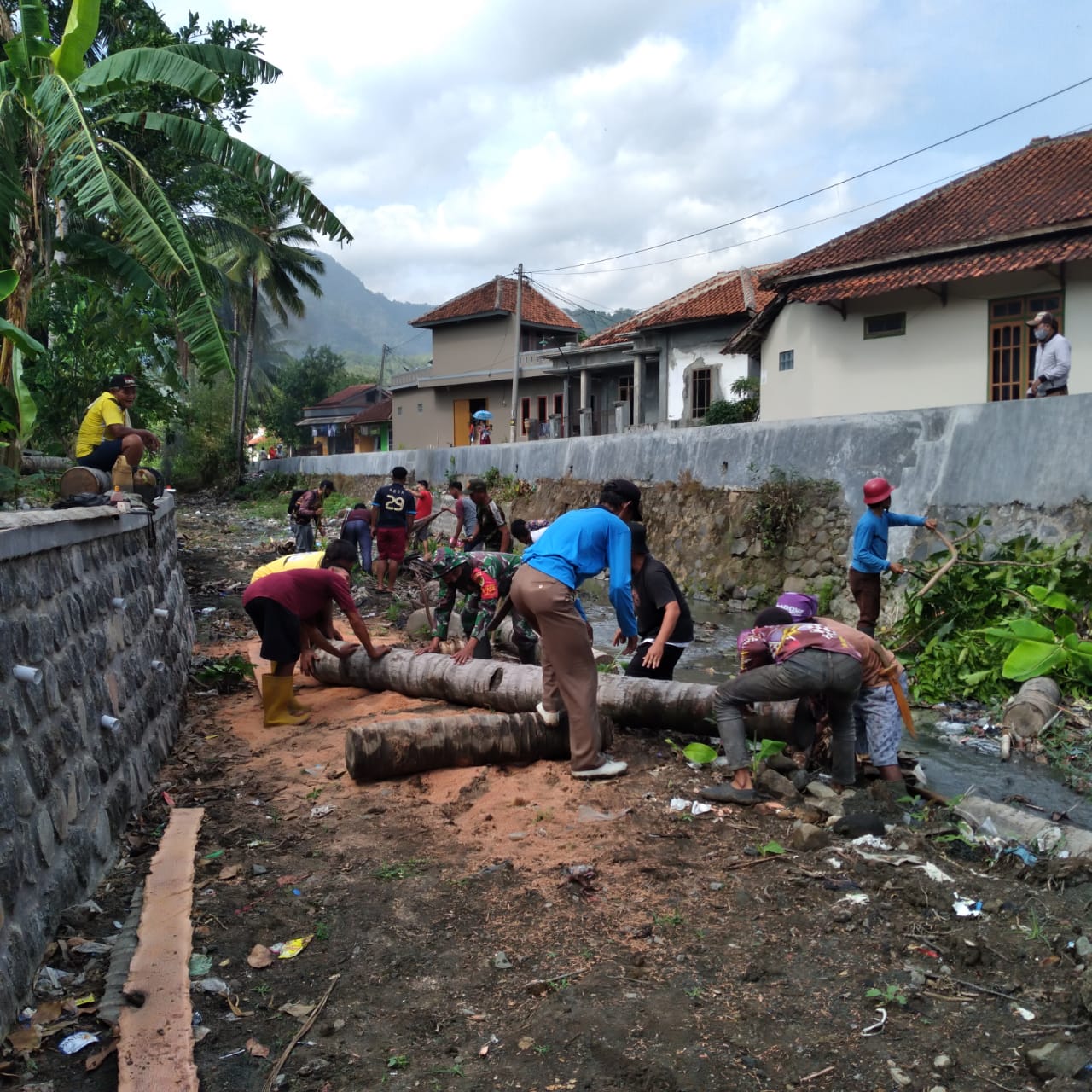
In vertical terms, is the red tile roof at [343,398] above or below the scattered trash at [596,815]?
above

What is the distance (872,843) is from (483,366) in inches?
1361

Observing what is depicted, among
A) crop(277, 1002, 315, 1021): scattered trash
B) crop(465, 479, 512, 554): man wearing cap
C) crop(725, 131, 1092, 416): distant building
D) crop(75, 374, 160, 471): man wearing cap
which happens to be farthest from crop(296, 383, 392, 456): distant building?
crop(277, 1002, 315, 1021): scattered trash

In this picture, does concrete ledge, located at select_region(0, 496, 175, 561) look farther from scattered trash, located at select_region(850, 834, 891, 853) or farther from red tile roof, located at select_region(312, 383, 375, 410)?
red tile roof, located at select_region(312, 383, 375, 410)

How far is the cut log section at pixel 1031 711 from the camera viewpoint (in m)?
6.91

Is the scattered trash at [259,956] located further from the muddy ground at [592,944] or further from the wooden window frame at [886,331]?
the wooden window frame at [886,331]

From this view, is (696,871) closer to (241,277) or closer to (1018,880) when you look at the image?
(1018,880)

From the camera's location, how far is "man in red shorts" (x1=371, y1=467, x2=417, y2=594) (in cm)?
1288

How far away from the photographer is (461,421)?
1542 inches

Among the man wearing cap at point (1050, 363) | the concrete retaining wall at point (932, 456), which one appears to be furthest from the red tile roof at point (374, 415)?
the man wearing cap at point (1050, 363)

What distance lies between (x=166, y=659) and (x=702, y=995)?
16.4 feet

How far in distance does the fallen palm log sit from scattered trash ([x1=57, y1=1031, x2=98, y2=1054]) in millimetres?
2380

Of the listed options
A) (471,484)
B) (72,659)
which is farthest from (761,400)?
(72,659)

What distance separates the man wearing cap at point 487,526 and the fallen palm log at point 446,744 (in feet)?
16.8

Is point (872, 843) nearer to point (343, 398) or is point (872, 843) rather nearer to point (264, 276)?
point (264, 276)
